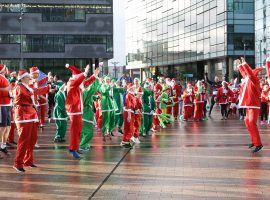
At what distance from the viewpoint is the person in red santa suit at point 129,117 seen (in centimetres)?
1469

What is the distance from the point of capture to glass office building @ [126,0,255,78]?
62.1m

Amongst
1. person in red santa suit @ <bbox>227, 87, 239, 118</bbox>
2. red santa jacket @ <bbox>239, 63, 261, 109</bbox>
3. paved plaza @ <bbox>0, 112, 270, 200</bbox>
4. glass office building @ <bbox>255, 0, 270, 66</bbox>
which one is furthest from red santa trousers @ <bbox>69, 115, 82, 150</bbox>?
glass office building @ <bbox>255, 0, 270, 66</bbox>

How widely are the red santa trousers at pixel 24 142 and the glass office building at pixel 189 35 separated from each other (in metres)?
51.0

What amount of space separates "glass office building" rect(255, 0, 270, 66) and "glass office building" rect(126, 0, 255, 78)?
3.61 ft

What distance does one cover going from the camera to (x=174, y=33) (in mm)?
78312

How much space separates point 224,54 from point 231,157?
50.8m

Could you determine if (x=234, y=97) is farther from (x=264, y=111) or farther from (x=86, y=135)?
(x=86, y=135)

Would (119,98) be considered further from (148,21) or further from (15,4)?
(148,21)

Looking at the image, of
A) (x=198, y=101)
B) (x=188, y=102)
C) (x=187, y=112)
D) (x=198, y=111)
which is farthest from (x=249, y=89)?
(x=188, y=102)

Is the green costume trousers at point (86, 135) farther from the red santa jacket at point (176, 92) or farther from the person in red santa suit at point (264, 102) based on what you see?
the red santa jacket at point (176, 92)

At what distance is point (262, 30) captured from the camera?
198ft

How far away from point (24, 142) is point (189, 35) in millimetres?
62968

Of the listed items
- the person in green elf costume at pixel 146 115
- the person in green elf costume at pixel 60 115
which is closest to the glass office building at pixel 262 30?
the person in green elf costume at pixel 146 115

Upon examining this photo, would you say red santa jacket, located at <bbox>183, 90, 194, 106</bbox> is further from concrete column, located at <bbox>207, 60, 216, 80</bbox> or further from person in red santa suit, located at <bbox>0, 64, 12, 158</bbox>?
concrete column, located at <bbox>207, 60, 216, 80</bbox>
